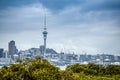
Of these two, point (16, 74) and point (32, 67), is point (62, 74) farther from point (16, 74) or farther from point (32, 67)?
point (16, 74)

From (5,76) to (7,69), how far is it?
4.64ft

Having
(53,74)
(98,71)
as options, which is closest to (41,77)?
(53,74)

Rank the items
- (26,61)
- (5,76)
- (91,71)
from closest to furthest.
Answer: (5,76)
(26,61)
(91,71)

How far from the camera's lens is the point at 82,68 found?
69.5m

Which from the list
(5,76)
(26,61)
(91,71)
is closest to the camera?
(5,76)

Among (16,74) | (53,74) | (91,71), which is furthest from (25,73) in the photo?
(91,71)

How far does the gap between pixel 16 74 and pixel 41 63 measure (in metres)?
4.80

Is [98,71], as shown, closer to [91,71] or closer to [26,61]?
[91,71]

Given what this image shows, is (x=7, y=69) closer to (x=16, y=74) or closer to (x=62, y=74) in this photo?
(x=16, y=74)

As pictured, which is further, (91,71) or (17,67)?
(91,71)

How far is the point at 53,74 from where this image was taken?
35938 millimetres

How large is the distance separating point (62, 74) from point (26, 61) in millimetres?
4281

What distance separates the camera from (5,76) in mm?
32969

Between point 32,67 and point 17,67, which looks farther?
point 32,67
